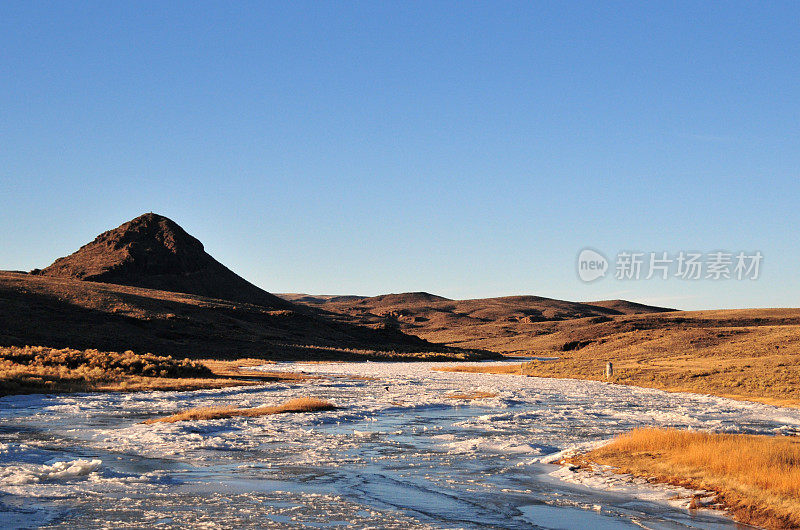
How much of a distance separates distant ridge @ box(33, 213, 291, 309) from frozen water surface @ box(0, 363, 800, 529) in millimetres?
131322

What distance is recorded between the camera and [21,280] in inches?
4227

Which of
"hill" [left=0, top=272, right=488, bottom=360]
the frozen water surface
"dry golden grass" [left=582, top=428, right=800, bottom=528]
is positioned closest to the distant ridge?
"hill" [left=0, top=272, right=488, bottom=360]

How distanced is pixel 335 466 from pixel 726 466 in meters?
8.10

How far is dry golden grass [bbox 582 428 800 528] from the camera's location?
1175cm

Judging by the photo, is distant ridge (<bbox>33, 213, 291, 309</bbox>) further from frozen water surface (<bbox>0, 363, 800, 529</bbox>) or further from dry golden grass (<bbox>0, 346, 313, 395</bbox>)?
frozen water surface (<bbox>0, 363, 800, 529</bbox>)

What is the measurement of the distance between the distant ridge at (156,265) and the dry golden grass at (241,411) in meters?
129

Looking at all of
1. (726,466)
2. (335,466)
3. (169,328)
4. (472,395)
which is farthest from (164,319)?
(726,466)

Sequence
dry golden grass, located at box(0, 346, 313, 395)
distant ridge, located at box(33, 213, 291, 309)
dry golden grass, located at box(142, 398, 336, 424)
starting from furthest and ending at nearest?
distant ridge, located at box(33, 213, 291, 309), dry golden grass, located at box(0, 346, 313, 395), dry golden grass, located at box(142, 398, 336, 424)

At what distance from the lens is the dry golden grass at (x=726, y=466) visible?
1175cm

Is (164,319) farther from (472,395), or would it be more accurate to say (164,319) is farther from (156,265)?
(156,265)

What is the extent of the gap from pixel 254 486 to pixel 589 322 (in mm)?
151443

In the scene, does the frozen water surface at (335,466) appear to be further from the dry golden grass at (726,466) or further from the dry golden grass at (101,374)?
the dry golden grass at (101,374)

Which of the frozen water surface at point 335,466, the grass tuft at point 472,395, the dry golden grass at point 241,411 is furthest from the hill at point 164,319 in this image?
the frozen water surface at point 335,466

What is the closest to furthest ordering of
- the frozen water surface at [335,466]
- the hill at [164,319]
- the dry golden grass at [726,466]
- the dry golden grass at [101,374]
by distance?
the frozen water surface at [335,466], the dry golden grass at [726,466], the dry golden grass at [101,374], the hill at [164,319]
